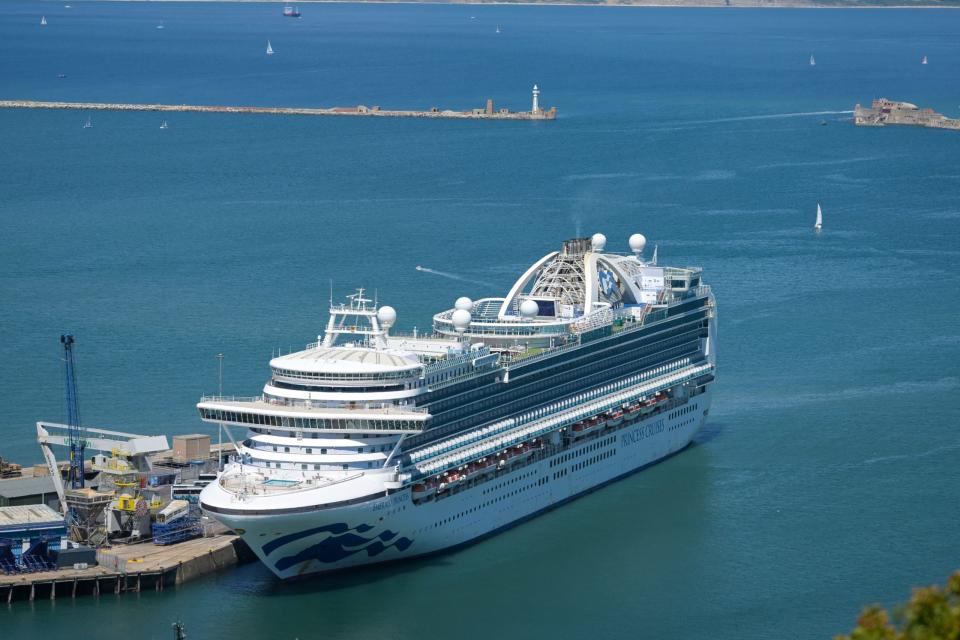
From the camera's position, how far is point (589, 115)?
519 feet

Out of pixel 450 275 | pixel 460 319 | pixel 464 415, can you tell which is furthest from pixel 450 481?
pixel 450 275

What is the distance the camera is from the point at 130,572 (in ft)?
148

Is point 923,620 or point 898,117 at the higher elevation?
→ point 898,117

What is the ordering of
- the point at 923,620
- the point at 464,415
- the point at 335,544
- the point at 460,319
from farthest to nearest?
the point at 460,319, the point at 464,415, the point at 335,544, the point at 923,620

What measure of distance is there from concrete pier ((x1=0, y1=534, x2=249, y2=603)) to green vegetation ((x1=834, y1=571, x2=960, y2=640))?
87.4ft

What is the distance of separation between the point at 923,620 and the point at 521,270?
62.1m

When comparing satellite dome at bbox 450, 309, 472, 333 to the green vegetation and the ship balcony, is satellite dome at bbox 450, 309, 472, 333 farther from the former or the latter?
the green vegetation

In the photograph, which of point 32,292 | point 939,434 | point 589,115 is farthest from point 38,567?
point 589,115

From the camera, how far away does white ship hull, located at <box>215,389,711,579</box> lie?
44.2 meters

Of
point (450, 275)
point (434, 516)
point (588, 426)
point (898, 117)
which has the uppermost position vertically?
point (898, 117)

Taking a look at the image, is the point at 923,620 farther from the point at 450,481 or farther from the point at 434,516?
the point at 450,481

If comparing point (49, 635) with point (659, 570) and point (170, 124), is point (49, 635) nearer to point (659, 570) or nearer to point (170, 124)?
point (659, 570)

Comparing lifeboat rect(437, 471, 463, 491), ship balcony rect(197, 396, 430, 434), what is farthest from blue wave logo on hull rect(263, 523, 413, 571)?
ship balcony rect(197, 396, 430, 434)

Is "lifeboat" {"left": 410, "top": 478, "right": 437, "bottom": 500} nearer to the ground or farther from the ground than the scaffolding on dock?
farther from the ground
